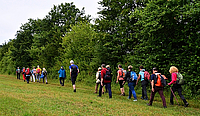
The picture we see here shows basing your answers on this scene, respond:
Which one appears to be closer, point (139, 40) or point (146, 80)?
point (146, 80)

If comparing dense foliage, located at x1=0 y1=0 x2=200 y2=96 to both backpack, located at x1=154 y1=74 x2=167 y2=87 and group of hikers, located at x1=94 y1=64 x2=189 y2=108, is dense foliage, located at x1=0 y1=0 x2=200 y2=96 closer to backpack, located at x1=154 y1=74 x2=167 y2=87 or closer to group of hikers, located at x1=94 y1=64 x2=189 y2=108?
group of hikers, located at x1=94 y1=64 x2=189 y2=108

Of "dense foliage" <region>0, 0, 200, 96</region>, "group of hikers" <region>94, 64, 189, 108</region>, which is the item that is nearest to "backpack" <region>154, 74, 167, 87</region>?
"group of hikers" <region>94, 64, 189, 108</region>

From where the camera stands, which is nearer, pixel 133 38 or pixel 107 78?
pixel 107 78

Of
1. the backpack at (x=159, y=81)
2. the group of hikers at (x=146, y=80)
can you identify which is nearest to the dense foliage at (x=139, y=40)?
the group of hikers at (x=146, y=80)

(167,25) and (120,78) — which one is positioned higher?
(167,25)

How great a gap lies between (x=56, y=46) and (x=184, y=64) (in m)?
31.1

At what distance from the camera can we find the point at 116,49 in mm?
21688

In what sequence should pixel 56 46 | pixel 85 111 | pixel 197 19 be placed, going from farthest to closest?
pixel 56 46, pixel 197 19, pixel 85 111

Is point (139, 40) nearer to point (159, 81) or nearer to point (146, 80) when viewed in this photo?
point (146, 80)

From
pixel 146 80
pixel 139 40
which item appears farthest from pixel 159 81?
pixel 139 40

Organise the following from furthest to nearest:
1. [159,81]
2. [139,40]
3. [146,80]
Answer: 1. [139,40]
2. [146,80]
3. [159,81]

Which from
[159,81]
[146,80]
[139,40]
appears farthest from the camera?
[139,40]

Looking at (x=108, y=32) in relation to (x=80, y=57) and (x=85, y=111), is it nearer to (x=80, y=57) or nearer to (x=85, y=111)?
(x=80, y=57)

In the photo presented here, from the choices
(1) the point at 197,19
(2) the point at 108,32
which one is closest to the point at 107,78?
(1) the point at 197,19
